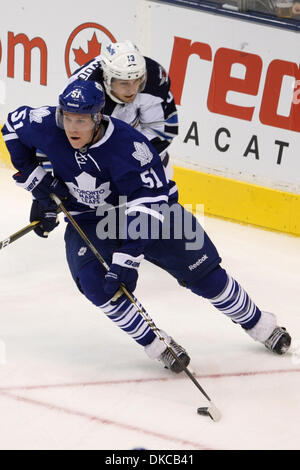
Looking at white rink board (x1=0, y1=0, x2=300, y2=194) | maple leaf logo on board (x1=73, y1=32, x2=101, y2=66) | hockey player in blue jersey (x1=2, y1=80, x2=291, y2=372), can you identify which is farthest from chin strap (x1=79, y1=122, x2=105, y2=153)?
maple leaf logo on board (x1=73, y1=32, x2=101, y2=66)

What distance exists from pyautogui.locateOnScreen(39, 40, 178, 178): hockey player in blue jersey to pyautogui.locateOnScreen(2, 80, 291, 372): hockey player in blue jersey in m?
0.55

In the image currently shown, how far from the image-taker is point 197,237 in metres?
4.31

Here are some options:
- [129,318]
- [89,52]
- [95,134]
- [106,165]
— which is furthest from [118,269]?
[89,52]

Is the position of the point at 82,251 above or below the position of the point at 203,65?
below

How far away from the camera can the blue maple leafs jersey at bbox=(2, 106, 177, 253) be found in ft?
13.6

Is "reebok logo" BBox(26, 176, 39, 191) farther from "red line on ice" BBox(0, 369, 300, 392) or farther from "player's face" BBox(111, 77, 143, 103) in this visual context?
"red line on ice" BBox(0, 369, 300, 392)

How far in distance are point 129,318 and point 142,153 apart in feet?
2.16

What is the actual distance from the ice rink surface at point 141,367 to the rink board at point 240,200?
145 millimetres

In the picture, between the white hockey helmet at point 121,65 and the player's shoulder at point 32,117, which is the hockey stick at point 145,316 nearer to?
the player's shoulder at point 32,117

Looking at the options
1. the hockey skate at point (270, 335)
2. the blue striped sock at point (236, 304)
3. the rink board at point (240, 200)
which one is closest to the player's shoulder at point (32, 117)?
the blue striped sock at point (236, 304)

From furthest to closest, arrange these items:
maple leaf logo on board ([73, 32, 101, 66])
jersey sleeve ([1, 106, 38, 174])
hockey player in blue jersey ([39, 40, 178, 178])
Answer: maple leaf logo on board ([73, 32, 101, 66]) < hockey player in blue jersey ([39, 40, 178, 178]) < jersey sleeve ([1, 106, 38, 174])

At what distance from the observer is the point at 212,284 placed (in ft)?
14.4

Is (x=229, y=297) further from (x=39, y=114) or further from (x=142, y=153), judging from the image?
(x=39, y=114)

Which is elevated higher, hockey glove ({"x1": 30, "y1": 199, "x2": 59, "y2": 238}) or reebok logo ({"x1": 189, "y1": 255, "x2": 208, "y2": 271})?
reebok logo ({"x1": 189, "y1": 255, "x2": 208, "y2": 271})
